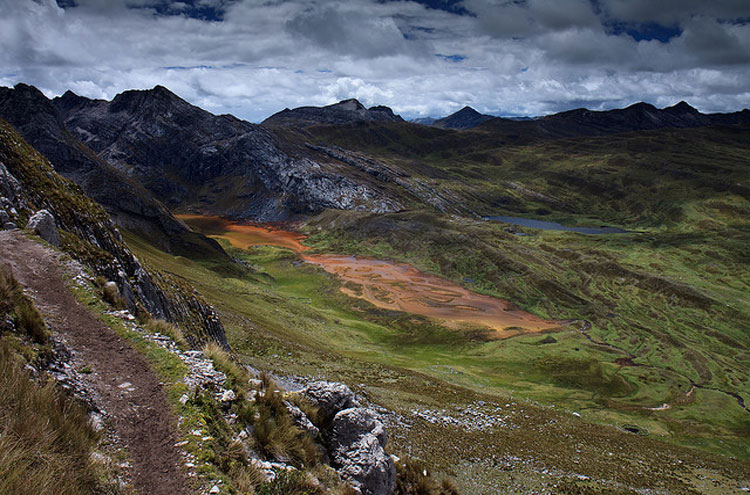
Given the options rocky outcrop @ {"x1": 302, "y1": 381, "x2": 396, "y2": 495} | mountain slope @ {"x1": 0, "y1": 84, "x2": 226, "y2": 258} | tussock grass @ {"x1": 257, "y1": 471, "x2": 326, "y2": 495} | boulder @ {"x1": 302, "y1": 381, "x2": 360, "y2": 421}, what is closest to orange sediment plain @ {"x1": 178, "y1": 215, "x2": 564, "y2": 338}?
mountain slope @ {"x1": 0, "y1": 84, "x2": 226, "y2": 258}

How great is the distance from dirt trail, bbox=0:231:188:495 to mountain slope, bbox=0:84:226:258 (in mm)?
78833

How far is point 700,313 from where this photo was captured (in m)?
103

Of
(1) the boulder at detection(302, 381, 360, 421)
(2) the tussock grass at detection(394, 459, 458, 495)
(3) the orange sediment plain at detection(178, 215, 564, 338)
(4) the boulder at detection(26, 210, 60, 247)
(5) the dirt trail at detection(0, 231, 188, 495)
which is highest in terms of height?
(4) the boulder at detection(26, 210, 60, 247)

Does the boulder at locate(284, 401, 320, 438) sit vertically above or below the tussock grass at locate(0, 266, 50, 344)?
below

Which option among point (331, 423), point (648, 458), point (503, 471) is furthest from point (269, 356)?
point (648, 458)

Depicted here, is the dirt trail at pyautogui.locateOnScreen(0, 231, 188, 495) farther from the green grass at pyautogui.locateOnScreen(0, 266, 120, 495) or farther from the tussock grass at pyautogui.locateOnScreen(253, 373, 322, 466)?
the tussock grass at pyautogui.locateOnScreen(253, 373, 322, 466)

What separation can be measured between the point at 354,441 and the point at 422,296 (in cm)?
9677

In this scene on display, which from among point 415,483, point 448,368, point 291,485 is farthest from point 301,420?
point 448,368

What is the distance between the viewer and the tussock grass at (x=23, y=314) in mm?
10336

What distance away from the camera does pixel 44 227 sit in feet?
59.4

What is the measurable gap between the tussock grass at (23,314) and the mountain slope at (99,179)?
82633mm

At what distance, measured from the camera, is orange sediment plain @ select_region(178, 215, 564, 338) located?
94.6m

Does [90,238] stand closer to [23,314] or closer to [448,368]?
[23,314]

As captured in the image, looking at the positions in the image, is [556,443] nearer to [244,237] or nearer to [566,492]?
[566,492]
